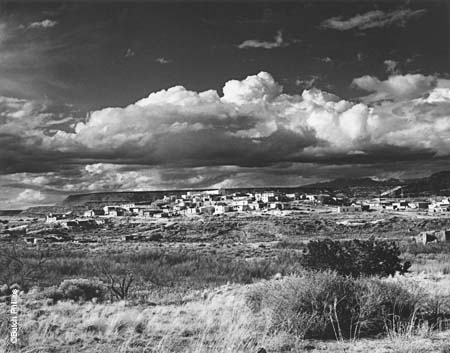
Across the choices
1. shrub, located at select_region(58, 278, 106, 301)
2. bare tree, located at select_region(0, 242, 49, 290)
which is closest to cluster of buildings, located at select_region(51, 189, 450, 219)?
bare tree, located at select_region(0, 242, 49, 290)

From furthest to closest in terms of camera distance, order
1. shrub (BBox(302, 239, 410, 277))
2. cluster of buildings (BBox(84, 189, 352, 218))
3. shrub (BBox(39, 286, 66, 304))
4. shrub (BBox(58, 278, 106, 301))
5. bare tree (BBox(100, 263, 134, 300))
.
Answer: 1. cluster of buildings (BBox(84, 189, 352, 218))
2. shrub (BBox(302, 239, 410, 277))
3. bare tree (BBox(100, 263, 134, 300))
4. shrub (BBox(58, 278, 106, 301))
5. shrub (BBox(39, 286, 66, 304))

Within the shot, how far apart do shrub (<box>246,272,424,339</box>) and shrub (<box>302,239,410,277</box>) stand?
7092 mm

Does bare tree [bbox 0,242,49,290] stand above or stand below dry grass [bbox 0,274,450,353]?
below

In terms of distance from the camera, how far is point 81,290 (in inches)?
540

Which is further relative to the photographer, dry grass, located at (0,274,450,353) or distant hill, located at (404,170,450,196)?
distant hill, located at (404,170,450,196)

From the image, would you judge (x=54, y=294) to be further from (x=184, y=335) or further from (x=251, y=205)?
(x=251, y=205)

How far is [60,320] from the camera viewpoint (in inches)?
354

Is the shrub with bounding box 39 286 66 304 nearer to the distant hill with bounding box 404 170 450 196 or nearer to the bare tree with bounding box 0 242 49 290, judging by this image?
the bare tree with bounding box 0 242 49 290

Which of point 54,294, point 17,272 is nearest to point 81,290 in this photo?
point 54,294

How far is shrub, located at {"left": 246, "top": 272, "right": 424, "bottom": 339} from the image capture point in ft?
24.4

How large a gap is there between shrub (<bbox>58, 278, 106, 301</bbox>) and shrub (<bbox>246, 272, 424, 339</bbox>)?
6.61 meters

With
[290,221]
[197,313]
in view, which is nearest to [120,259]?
[197,313]

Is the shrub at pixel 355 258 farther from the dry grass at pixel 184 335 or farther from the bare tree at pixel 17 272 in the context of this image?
the bare tree at pixel 17 272

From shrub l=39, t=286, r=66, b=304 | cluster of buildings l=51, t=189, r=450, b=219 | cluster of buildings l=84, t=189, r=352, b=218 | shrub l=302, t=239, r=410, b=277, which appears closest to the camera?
shrub l=39, t=286, r=66, b=304
